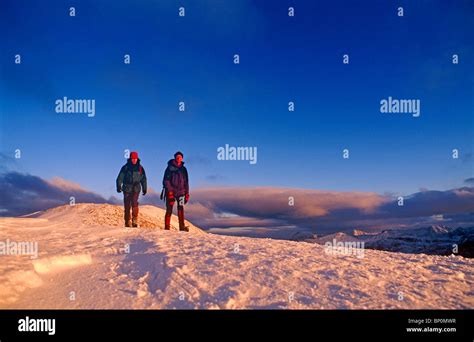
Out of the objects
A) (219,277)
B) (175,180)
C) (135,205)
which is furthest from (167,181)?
(219,277)

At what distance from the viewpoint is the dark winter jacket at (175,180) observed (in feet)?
49.9

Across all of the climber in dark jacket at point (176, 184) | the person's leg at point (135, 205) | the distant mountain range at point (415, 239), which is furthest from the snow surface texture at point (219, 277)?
the distant mountain range at point (415, 239)

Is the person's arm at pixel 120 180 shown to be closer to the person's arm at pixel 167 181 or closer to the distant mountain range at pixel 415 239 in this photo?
the person's arm at pixel 167 181

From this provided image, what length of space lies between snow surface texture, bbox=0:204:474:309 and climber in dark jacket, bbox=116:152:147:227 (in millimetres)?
4544

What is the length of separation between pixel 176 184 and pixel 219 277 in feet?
26.3

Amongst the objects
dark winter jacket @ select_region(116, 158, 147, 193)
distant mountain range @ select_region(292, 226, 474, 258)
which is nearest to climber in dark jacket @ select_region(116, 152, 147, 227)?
dark winter jacket @ select_region(116, 158, 147, 193)

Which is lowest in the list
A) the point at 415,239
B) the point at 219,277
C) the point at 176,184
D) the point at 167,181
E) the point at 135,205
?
the point at 415,239

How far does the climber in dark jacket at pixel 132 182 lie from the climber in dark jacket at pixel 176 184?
129cm

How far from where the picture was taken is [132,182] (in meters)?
15.6

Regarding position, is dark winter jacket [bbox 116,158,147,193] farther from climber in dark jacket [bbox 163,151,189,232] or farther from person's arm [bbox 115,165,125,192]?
climber in dark jacket [bbox 163,151,189,232]

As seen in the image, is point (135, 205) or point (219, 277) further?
point (135, 205)

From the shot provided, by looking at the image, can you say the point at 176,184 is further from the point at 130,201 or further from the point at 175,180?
the point at 130,201
